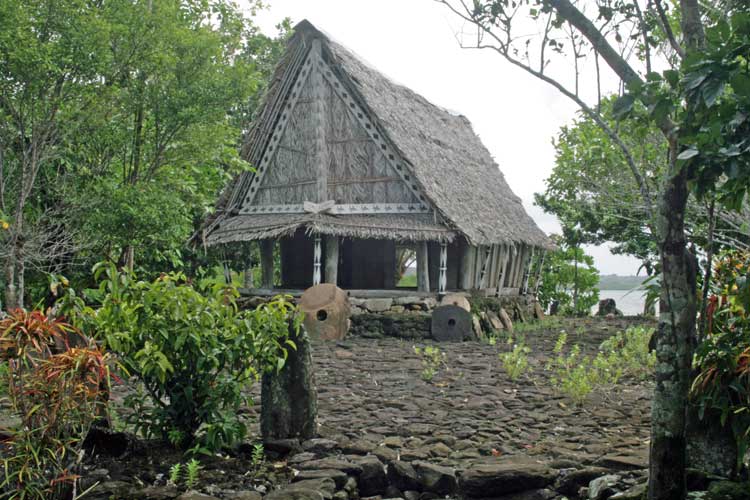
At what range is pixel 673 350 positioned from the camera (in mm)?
4332

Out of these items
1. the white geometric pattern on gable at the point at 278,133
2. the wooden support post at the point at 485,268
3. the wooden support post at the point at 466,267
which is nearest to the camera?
the white geometric pattern on gable at the point at 278,133

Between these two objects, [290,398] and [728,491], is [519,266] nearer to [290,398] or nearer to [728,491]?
[290,398]

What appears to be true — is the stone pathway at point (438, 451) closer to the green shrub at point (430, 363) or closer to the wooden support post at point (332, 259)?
the green shrub at point (430, 363)

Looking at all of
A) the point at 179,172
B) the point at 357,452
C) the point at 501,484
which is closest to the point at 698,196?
the point at 501,484

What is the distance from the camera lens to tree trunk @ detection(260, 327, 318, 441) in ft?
19.7

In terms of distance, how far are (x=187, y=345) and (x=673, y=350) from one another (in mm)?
3487

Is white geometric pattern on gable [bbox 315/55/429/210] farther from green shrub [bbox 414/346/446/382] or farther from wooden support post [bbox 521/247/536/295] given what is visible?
wooden support post [bbox 521/247/536/295]

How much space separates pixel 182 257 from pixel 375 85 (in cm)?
735

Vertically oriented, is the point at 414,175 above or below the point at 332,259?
above

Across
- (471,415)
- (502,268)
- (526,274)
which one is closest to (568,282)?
(526,274)

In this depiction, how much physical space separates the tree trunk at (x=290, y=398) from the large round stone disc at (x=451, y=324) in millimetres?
8776

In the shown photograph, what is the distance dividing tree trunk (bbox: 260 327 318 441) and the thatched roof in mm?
9606

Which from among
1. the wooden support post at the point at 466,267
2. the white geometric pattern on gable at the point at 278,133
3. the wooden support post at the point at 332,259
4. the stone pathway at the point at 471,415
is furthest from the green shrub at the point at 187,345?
the white geometric pattern on gable at the point at 278,133

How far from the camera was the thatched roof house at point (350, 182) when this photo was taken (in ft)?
52.6
